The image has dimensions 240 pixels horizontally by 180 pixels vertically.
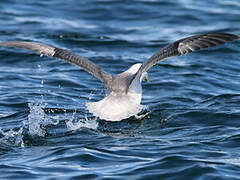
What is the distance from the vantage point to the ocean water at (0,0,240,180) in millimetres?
6535

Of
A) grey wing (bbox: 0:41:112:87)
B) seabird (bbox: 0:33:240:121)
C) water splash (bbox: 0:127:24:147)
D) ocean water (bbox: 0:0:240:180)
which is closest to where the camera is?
ocean water (bbox: 0:0:240:180)

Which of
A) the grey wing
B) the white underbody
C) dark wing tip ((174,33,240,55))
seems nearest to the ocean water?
the white underbody

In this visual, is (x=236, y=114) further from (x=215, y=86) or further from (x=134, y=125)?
(x=215, y=86)

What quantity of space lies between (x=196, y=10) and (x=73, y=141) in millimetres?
10021

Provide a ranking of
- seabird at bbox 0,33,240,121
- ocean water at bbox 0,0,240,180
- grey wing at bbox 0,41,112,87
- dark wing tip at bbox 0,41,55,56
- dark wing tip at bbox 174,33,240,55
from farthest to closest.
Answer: dark wing tip at bbox 0,41,55,56 < grey wing at bbox 0,41,112,87 < seabird at bbox 0,33,240,121 < dark wing tip at bbox 174,33,240,55 < ocean water at bbox 0,0,240,180

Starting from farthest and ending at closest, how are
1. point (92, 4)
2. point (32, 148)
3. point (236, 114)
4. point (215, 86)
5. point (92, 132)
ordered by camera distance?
point (92, 4), point (215, 86), point (236, 114), point (92, 132), point (32, 148)

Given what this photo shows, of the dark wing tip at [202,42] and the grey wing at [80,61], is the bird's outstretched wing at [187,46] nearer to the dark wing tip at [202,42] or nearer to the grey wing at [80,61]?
the dark wing tip at [202,42]

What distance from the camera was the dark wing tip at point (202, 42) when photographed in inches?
296

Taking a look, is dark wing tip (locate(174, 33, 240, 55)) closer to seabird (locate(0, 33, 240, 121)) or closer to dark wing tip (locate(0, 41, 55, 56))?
seabird (locate(0, 33, 240, 121))

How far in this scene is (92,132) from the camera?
7.79m

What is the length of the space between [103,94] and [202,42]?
3.10 metres

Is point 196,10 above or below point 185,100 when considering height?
above

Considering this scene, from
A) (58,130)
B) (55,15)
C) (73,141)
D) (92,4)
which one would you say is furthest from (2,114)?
(92,4)

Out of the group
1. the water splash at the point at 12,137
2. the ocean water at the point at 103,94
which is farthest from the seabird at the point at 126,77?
the water splash at the point at 12,137
